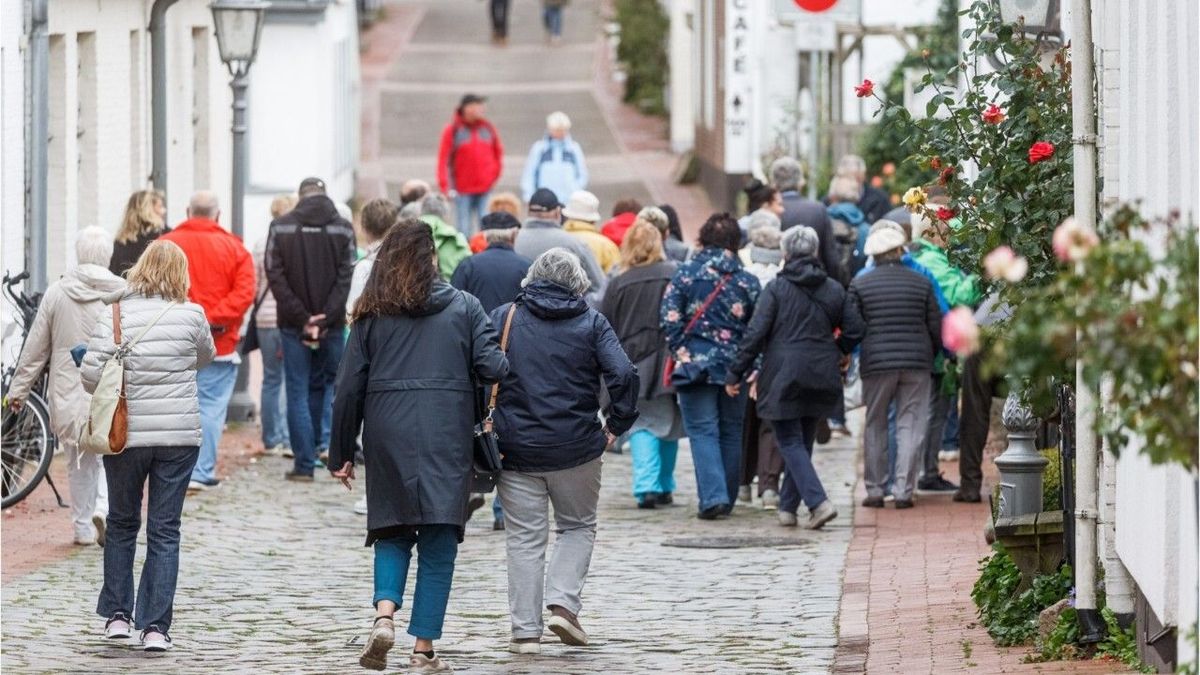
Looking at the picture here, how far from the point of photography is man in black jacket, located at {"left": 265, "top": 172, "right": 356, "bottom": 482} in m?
14.9

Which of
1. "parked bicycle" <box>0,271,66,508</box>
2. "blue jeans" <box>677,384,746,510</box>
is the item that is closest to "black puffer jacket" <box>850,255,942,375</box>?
"blue jeans" <box>677,384,746,510</box>

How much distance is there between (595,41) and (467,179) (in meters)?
26.1

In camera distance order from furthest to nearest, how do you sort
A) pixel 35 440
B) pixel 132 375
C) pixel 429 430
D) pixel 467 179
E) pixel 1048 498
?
pixel 467 179 → pixel 35 440 → pixel 1048 498 → pixel 132 375 → pixel 429 430

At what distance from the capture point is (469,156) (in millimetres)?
26109

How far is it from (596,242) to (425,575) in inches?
273

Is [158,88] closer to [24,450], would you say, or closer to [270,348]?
[270,348]

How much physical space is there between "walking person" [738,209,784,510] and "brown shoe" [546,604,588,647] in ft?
15.1

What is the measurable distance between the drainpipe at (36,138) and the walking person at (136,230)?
183 cm

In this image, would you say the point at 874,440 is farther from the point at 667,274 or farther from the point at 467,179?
the point at 467,179

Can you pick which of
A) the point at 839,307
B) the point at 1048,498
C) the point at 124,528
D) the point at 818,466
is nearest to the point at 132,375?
the point at 124,528

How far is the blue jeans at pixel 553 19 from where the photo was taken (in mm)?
50625

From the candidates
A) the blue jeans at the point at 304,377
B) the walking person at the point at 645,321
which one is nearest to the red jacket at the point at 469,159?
the blue jeans at the point at 304,377

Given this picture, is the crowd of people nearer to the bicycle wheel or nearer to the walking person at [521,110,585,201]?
the bicycle wheel

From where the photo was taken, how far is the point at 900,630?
32.9 feet
